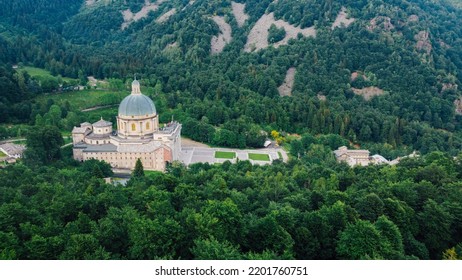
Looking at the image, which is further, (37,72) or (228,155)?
(37,72)

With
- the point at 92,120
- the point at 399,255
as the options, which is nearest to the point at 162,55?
the point at 92,120

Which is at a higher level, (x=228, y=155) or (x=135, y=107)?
(x=135, y=107)

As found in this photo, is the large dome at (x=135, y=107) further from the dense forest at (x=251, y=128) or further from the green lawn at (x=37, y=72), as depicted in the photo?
the green lawn at (x=37, y=72)

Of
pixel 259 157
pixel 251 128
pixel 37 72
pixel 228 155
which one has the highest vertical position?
pixel 251 128

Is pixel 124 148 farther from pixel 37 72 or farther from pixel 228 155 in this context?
pixel 37 72

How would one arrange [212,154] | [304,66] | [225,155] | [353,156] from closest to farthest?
[212,154] < [225,155] < [353,156] < [304,66]

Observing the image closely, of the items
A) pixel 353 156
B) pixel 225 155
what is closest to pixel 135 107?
pixel 225 155
